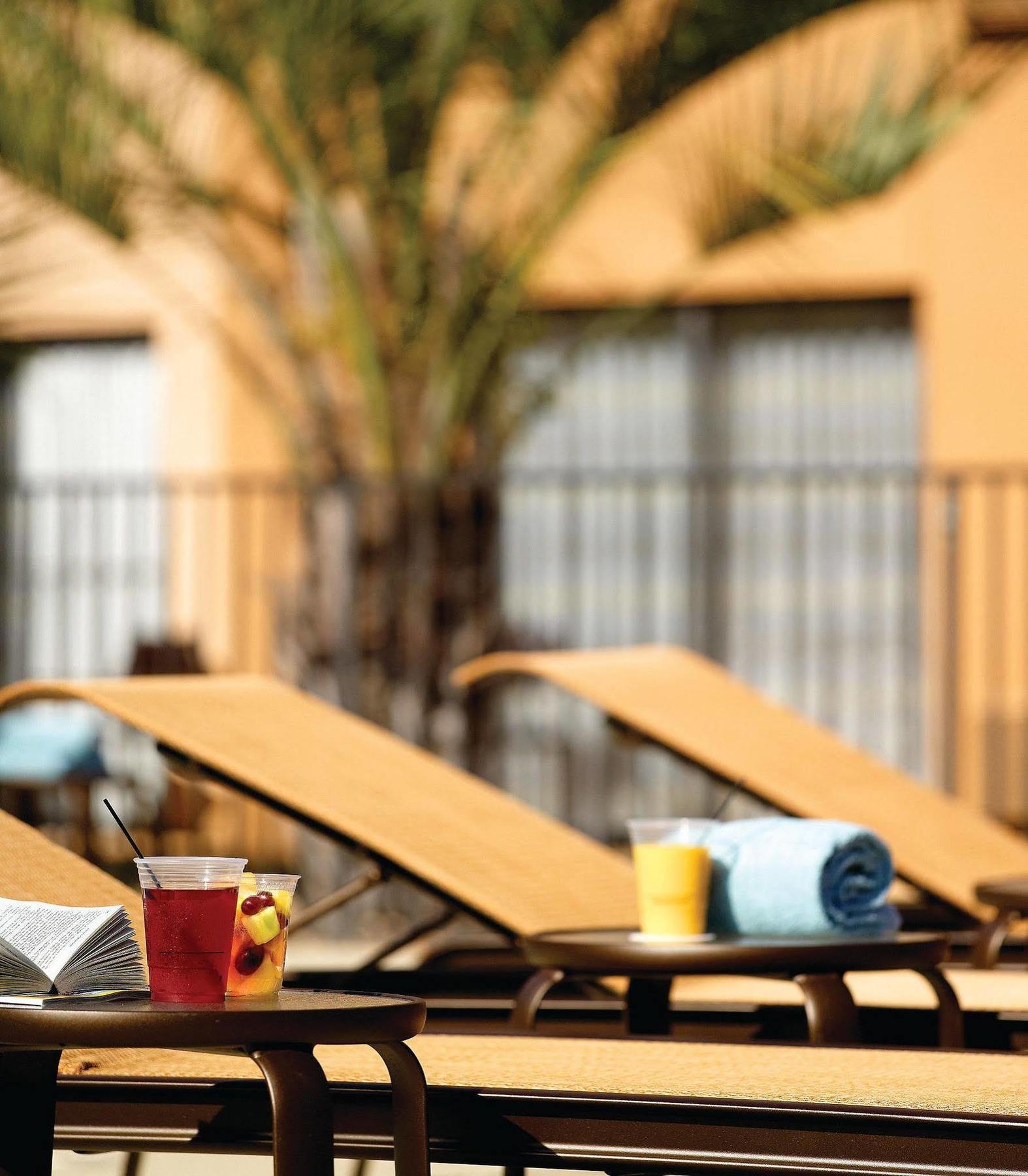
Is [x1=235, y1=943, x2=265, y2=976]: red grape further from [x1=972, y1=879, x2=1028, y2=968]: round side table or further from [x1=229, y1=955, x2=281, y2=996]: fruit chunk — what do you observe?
[x1=972, y1=879, x2=1028, y2=968]: round side table

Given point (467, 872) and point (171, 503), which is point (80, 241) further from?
point (467, 872)

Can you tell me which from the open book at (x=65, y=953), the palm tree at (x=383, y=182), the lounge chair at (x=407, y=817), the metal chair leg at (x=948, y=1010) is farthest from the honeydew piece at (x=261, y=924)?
→ the palm tree at (x=383, y=182)

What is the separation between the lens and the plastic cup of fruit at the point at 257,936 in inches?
84.5

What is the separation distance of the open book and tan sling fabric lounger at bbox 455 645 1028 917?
8.24ft

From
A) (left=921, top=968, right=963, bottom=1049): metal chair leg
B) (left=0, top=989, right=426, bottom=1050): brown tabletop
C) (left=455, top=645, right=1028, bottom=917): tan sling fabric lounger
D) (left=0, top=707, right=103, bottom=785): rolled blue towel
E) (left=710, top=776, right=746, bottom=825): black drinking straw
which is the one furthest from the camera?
(left=0, top=707, right=103, bottom=785): rolled blue towel

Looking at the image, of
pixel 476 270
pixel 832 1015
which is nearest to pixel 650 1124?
pixel 832 1015

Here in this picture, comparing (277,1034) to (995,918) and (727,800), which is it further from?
(995,918)

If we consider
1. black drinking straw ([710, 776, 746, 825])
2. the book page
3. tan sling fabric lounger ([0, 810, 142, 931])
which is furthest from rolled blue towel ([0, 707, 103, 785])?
the book page

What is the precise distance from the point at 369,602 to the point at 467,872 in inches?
179

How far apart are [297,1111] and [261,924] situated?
21 cm

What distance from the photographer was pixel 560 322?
1109 centimetres

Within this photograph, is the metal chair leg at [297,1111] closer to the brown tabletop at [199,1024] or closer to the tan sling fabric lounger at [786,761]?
the brown tabletop at [199,1024]

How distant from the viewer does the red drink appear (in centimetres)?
209

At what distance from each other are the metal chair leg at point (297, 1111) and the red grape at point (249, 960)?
4.2 inches
